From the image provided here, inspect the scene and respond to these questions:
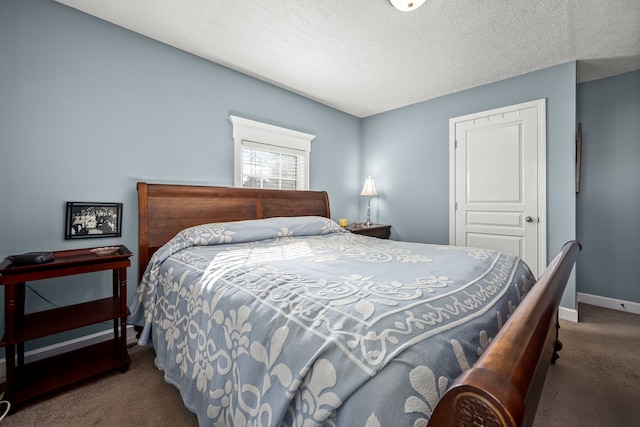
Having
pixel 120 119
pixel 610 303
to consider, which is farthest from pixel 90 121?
pixel 610 303

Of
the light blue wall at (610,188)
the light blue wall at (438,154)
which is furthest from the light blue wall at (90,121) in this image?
the light blue wall at (610,188)

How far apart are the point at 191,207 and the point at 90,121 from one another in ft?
3.09

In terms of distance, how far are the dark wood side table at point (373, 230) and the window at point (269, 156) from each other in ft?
2.81

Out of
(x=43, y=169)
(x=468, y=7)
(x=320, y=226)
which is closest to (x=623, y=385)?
(x=320, y=226)

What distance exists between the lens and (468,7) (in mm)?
1970

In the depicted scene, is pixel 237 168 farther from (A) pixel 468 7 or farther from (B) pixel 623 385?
(B) pixel 623 385

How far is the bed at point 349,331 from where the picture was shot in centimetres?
57

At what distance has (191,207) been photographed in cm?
243

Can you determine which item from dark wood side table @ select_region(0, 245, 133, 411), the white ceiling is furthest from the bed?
the white ceiling

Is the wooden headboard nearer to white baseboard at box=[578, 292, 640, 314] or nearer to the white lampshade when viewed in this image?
the white lampshade

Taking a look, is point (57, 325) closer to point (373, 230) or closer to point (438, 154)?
point (373, 230)

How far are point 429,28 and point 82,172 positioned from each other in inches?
114

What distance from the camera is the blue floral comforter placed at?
2.13 ft

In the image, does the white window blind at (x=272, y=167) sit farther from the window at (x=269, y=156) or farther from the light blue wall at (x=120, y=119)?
the light blue wall at (x=120, y=119)
